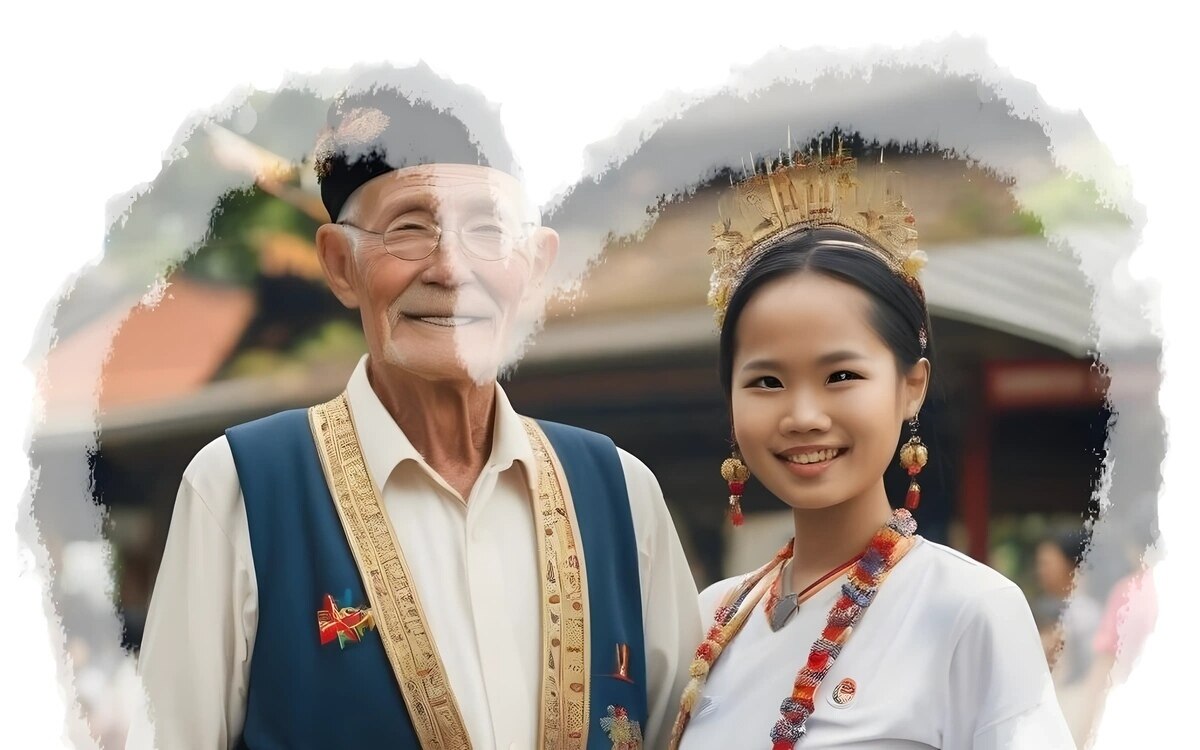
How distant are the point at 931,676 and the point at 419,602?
1010 mm

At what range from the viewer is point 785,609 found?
98.1 inches

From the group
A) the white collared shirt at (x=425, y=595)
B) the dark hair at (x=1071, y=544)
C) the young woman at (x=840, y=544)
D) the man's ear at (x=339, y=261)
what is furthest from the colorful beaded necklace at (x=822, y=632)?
the man's ear at (x=339, y=261)

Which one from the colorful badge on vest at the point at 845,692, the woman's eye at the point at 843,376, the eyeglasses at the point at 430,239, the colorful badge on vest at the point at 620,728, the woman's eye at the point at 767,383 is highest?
the eyeglasses at the point at 430,239

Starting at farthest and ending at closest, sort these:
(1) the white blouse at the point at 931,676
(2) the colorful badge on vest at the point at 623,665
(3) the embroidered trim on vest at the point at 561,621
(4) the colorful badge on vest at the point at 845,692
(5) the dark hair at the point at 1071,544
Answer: (5) the dark hair at the point at 1071,544 < (2) the colorful badge on vest at the point at 623,665 < (3) the embroidered trim on vest at the point at 561,621 < (4) the colorful badge on vest at the point at 845,692 < (1) the white blouse at the point at 931,676

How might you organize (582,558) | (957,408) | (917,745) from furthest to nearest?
(957,408) → (582,558) → (917,745)

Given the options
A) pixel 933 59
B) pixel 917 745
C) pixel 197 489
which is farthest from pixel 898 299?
pixel 197 489

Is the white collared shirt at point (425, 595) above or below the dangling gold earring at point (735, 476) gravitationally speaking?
below

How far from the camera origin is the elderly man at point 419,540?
2.50m

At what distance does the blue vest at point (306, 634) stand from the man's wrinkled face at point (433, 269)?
0.30 metres

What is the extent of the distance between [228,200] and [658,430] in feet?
3.91

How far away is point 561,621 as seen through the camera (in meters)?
2.65

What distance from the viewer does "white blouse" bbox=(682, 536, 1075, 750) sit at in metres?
2.13

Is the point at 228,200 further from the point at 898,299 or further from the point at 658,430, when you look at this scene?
the point at 898,299

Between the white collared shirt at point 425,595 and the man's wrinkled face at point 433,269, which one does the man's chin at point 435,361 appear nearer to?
the man's wrinkled face at point 433,269
